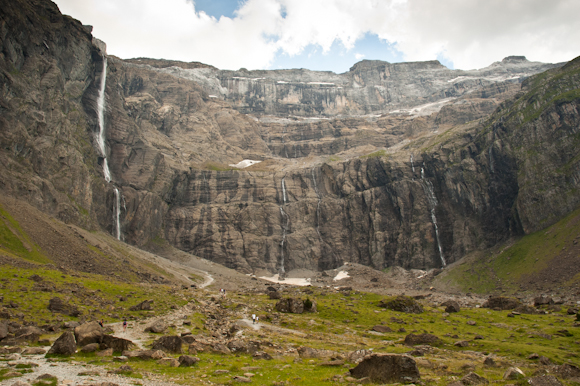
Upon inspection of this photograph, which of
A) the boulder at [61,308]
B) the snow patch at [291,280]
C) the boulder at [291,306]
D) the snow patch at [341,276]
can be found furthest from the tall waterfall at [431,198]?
the boulder at [61,308]

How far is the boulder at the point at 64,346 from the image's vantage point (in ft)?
82.0

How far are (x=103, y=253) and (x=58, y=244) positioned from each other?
10.8 metres

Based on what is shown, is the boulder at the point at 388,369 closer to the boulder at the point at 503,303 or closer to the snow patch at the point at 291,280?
the boulder at the point at 503,303

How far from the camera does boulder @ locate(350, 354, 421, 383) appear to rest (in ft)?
71.5

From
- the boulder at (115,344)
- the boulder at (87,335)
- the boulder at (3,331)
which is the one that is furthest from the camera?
the boulder at (3,331)

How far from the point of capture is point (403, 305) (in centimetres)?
6238

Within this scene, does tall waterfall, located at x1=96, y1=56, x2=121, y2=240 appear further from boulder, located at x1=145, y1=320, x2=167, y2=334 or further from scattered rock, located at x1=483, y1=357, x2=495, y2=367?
scattered rock, located at x1=483, y1=357, x2=495, y2=367

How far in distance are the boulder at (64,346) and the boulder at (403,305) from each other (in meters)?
51.3

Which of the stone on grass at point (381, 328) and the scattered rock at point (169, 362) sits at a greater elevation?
the scattered rock at point (169, 362)

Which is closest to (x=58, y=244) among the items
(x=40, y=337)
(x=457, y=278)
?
(x=40, y=337)

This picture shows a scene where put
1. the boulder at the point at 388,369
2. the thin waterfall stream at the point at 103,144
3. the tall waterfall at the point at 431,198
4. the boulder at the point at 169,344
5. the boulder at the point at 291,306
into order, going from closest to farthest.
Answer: the boulder at the point at 388,369
the boulder at the point at 169,344
the boulder at the point at 291,306
the thin waterfall stream at the point at 103,144
the tall waterfall at the point at 431,198

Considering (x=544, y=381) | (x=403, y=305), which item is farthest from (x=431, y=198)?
(x=544, y=381)

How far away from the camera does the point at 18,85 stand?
96.9m

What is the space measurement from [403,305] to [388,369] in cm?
4322
